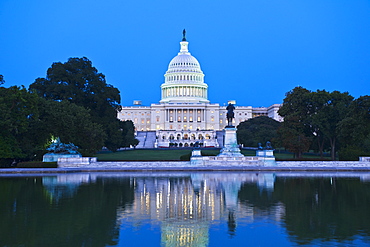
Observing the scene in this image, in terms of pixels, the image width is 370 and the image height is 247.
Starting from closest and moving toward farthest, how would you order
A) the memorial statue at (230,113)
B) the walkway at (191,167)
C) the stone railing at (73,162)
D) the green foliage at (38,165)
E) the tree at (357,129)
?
the walkway at (191,167) → the green foliage at (38,165) → the stone railing at (73,162) → the tree at (357,129) → the memorial statue at (230,113)

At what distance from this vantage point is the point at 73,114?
156ft

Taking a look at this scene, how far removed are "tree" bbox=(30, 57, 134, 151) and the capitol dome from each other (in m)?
101

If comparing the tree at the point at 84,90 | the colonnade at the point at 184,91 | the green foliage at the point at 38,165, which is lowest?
the green foliage at the point at 38,165

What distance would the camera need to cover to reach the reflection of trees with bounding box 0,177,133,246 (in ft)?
39.0

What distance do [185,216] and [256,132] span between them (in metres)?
75.6

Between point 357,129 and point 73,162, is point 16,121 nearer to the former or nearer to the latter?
point 73,162

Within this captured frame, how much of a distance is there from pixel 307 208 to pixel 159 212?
16.6ft

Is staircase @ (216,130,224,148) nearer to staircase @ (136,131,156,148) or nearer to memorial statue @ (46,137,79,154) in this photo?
staircase @ (136,131,156,148)

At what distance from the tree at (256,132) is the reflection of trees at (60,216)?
170 ft

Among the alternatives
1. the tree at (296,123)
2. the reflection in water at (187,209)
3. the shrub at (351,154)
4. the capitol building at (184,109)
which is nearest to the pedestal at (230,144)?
the tree at (296,123)

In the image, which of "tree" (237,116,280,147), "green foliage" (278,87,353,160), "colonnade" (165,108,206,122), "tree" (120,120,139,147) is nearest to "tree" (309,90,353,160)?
"green foliage" (278,87,353,160)

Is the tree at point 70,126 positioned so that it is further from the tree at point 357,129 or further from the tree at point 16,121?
the tree at point 357,129

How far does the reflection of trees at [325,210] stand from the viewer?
12573mm

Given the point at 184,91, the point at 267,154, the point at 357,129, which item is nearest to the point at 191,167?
the point at 267,154
